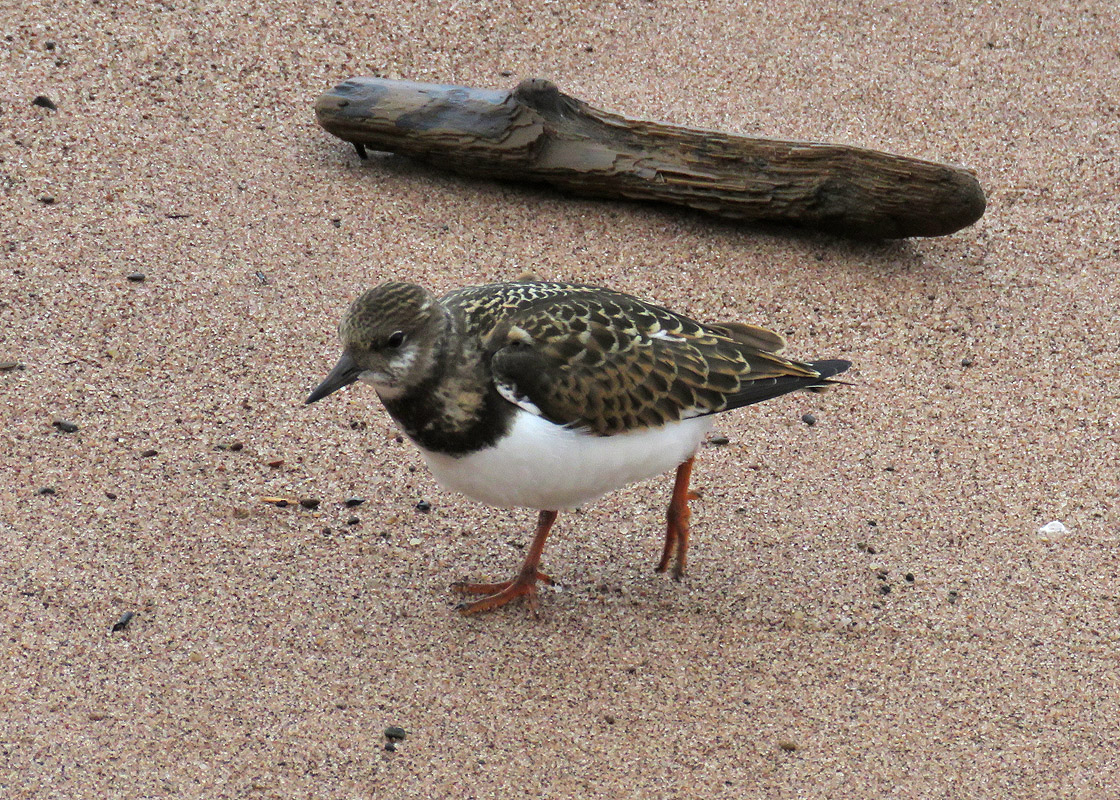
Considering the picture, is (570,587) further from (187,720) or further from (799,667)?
(187,720)

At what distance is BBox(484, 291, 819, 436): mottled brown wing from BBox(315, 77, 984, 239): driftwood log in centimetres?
199

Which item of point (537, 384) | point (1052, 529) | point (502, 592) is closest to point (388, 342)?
point (537, 384)

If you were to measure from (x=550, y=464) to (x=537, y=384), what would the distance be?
0.26m

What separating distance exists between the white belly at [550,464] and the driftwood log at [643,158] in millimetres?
2484

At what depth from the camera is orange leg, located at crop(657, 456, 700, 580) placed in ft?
15.6

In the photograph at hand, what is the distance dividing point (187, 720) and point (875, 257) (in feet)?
14.2

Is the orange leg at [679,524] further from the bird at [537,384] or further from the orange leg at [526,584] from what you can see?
the orange leg at [526,584]

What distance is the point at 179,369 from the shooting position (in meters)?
5.51

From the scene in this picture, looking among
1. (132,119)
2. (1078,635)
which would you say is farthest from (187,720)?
(132,119)

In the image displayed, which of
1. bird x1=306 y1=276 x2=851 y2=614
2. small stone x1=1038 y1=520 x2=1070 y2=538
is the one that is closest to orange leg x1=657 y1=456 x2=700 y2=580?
bird x1=306 y1=276 x2=851 y2=614

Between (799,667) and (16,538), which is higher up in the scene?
(799,667)

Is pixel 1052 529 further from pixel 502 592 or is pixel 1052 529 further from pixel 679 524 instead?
pixel 502 592

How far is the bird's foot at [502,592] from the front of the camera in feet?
→ 15.0

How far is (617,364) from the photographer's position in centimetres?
434
